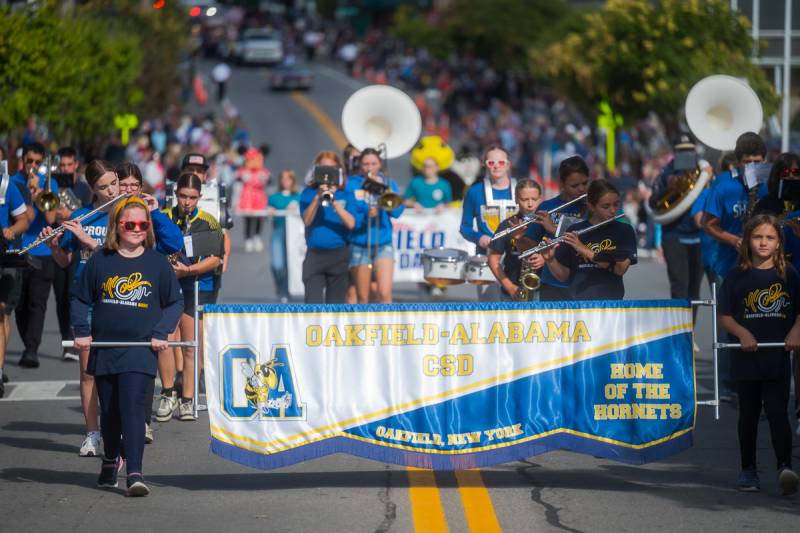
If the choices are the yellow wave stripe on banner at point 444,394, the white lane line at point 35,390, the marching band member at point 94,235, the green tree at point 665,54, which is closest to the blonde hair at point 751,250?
the yellow wave stripe on banner at point 444,394

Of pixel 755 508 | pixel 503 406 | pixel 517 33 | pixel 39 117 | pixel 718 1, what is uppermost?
pixel 517 33

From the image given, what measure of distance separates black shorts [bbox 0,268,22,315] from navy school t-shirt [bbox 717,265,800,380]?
19.6ft

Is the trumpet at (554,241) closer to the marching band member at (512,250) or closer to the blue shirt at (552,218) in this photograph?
the blue shirt at (552,218)

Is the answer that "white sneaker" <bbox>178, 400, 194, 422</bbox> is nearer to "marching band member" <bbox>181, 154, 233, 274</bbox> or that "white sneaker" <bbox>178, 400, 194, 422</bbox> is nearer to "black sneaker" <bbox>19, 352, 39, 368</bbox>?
"marching band member" <bbox>181, 154, 233, 274</bbox>

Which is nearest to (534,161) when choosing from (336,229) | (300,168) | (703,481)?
(300,168)

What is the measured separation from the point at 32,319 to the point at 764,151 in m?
6.53

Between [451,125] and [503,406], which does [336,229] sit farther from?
[451,125]

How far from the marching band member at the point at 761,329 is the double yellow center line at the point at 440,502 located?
148 cm

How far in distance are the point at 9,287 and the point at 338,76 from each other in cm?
6576

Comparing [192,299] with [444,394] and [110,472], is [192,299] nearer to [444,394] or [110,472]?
[110,472]

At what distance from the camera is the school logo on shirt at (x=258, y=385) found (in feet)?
27.5

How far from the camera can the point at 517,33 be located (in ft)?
215

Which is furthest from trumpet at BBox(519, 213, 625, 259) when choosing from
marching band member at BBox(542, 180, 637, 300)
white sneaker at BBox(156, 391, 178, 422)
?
white sneaker at BBox(156, 391, 178, 422)

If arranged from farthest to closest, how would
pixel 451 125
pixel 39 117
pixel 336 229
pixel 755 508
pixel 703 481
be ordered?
pixel 451 125 → pixel 39 117 → pixel 336 229 → pixel 703 481 → pixel 755 508
